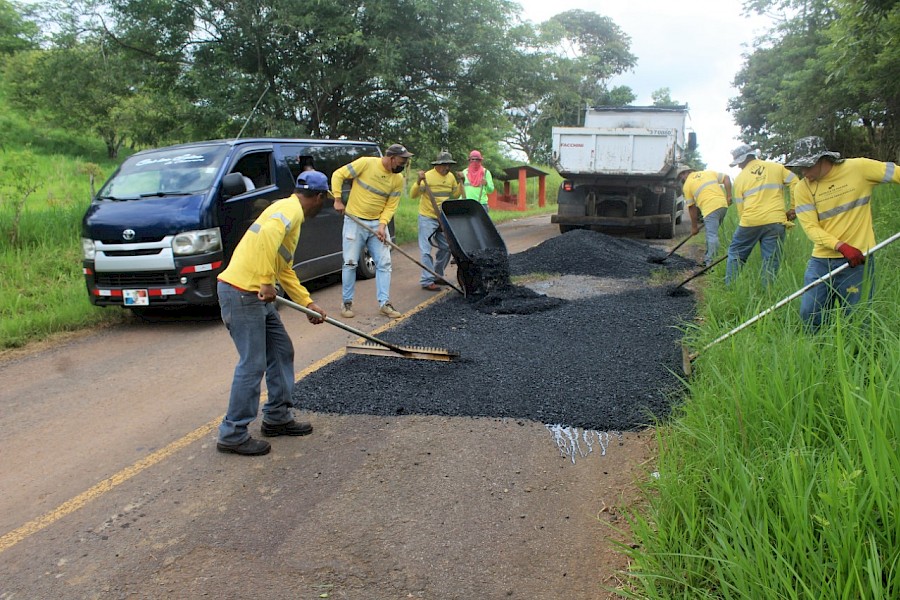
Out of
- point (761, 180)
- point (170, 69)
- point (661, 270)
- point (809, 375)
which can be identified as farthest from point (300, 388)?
point (170, 69)

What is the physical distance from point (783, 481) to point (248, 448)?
9.48ft

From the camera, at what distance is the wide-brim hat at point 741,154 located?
725cm

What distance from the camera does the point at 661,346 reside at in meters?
5.61

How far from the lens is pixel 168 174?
7.42m

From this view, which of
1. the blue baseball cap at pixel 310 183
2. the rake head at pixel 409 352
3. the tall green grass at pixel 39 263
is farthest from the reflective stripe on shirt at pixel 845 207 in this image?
the tall green grass at pixel 39 263

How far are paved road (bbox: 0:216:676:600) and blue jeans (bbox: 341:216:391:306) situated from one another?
262cm

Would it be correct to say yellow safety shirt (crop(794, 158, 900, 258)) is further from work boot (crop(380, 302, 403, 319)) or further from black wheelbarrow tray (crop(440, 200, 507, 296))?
work boot (crop(380, 302, 403, 319))

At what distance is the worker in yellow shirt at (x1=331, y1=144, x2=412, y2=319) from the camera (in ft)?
24.3

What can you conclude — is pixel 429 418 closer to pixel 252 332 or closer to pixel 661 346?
pixel 252 332

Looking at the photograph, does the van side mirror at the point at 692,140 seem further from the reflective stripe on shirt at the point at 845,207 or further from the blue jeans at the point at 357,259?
the reflective stripe on shirt at the point at 845,207

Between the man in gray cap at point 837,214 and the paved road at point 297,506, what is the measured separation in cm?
204

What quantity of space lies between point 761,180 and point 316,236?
17.2 ft

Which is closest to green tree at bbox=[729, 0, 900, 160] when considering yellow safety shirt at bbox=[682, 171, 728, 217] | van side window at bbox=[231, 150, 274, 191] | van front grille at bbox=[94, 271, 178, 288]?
yellow safety shirt at bbox=[682, 171, 728, 217]

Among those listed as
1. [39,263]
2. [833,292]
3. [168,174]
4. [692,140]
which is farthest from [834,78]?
[39,263]
